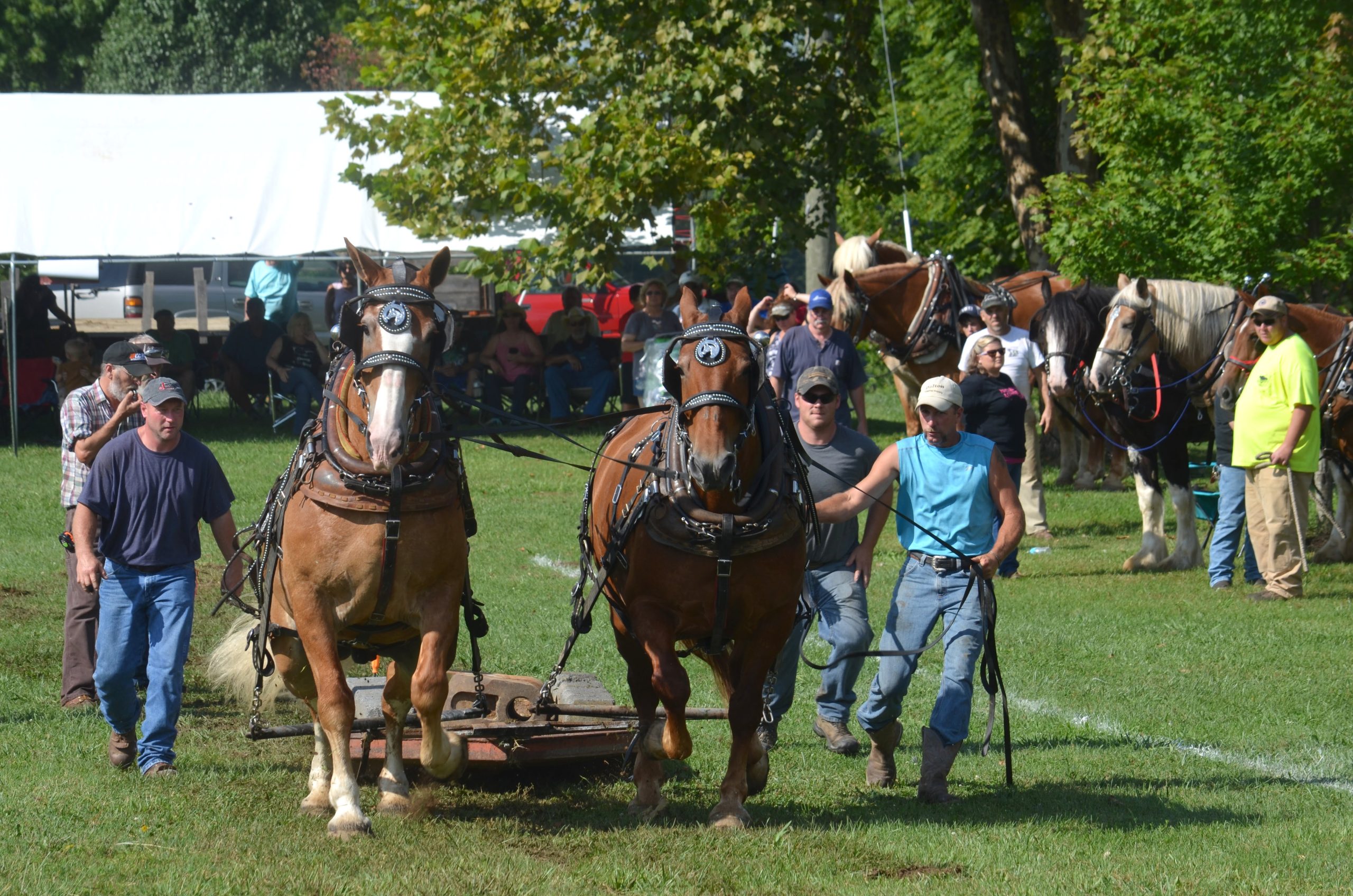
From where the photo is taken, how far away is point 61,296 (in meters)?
31.9

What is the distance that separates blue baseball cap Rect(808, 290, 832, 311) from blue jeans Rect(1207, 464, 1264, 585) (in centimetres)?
349

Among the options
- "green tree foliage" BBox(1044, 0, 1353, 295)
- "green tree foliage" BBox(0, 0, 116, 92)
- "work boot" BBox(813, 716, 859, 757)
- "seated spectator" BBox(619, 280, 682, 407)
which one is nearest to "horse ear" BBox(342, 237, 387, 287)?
"work boot" BBox(813, 716, 859, 757)

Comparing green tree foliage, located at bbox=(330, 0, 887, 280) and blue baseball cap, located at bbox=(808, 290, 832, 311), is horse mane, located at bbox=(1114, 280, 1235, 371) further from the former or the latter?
green tree foliage, located at bbox=(330, 0, 887, 280)

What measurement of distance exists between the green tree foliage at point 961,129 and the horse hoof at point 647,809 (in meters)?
15.8

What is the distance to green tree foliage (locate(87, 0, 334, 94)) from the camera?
4559cm

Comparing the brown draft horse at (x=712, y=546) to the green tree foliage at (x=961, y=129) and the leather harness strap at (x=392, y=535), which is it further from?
the green tree foliage at (x=961, y=129)

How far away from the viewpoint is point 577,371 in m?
21.5

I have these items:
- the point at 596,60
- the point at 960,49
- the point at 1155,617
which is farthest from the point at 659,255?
the point at 1155,617

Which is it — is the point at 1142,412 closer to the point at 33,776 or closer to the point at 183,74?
the point at 33,776

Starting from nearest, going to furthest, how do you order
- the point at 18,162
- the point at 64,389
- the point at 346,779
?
1. the point at 346,779
2. the point at 64,389
3. the point at 18,162

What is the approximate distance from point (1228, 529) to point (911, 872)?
23.4 ft

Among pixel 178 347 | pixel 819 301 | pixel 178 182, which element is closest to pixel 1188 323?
pixel 819 301

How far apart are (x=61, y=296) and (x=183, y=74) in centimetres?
1659

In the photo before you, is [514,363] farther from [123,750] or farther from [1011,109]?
[123,750]
